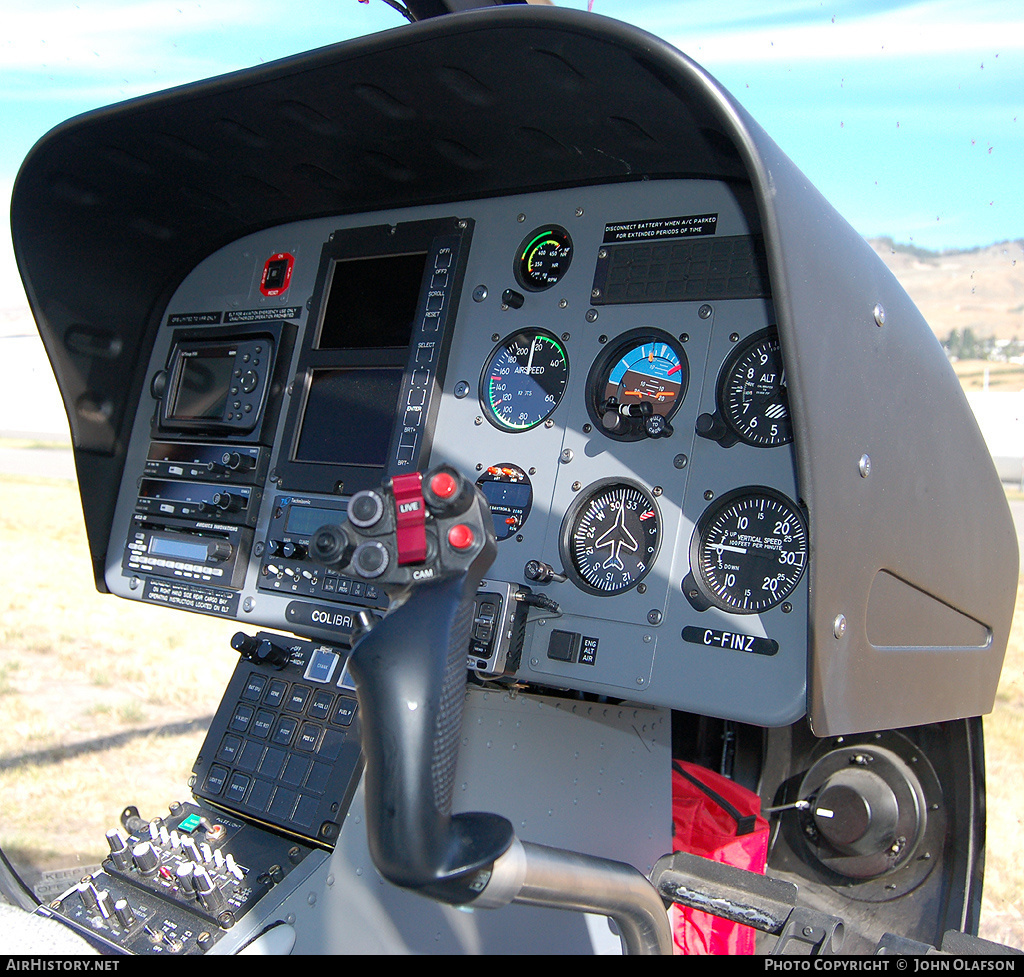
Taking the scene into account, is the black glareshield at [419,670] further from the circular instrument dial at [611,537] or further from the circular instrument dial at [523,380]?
the circular instrument dial at [523,380]

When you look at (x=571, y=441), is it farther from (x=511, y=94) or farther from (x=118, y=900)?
(x=118, y=900)

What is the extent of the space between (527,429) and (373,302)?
1.89 ft

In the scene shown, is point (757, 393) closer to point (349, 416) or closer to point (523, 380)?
point (523, 380)

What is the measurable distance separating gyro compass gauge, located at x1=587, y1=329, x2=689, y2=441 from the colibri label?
0.39 metres

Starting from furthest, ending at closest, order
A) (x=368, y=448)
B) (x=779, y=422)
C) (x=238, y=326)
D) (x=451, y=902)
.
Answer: (x=238, y=326)
(x=368, y=448)
(x=779, y=422)
(x=451, y=902)

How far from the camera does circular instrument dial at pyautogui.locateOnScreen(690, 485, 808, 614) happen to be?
1.62 metres

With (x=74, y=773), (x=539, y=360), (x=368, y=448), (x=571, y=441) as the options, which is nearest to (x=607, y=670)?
(x=571, y=441)

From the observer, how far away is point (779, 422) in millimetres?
1661

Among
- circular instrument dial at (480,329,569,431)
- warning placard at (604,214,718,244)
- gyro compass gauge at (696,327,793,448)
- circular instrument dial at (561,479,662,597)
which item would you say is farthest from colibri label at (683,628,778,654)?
warning placard at (604,214,718,244)

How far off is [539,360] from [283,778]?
1.05 m

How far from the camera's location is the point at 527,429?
1964mm

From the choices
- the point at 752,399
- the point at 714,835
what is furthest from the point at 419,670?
the point at 714,835

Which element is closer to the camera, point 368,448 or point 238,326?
point 368,448

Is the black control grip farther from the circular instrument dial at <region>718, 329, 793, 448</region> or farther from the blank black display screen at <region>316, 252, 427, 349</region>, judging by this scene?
Answer: the blank black display screen at <region>316, 252, 427, 349</region>
